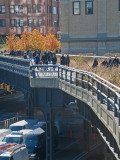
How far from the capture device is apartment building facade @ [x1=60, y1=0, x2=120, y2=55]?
59719 millimetres

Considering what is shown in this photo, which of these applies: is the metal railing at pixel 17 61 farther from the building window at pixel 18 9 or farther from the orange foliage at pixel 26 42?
the building window at pixel 18 9

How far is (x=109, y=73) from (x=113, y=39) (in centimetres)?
3220

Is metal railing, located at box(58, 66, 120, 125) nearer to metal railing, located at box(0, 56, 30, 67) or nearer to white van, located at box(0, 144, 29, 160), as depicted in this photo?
white van, located at box(0, 144, 29, 160)

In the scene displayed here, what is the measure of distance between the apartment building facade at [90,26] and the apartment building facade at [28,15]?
42708 millimetres

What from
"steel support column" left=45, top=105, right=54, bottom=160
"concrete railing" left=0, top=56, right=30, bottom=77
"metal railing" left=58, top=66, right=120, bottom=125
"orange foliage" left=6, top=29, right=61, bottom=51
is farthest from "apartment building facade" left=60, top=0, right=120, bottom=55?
"metal railing" left=58, top=66, right=120, bottom=125

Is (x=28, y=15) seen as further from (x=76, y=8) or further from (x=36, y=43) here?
(x=76, y=8)

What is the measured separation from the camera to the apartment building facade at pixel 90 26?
59.7m

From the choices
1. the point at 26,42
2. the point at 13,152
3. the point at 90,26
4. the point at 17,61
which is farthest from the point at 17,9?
the point at 13,152

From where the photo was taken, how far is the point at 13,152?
2916 cm

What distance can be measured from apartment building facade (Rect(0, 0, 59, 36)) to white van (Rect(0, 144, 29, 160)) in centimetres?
7670

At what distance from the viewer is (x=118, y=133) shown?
623 inches

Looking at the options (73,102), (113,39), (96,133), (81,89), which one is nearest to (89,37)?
(113,39)

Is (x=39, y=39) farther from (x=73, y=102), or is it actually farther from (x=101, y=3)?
(x=73, y=102)

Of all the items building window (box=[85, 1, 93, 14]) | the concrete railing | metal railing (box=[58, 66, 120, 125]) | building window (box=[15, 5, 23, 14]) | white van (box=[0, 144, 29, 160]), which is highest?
building window (box=[15, 5, 23, 14])
